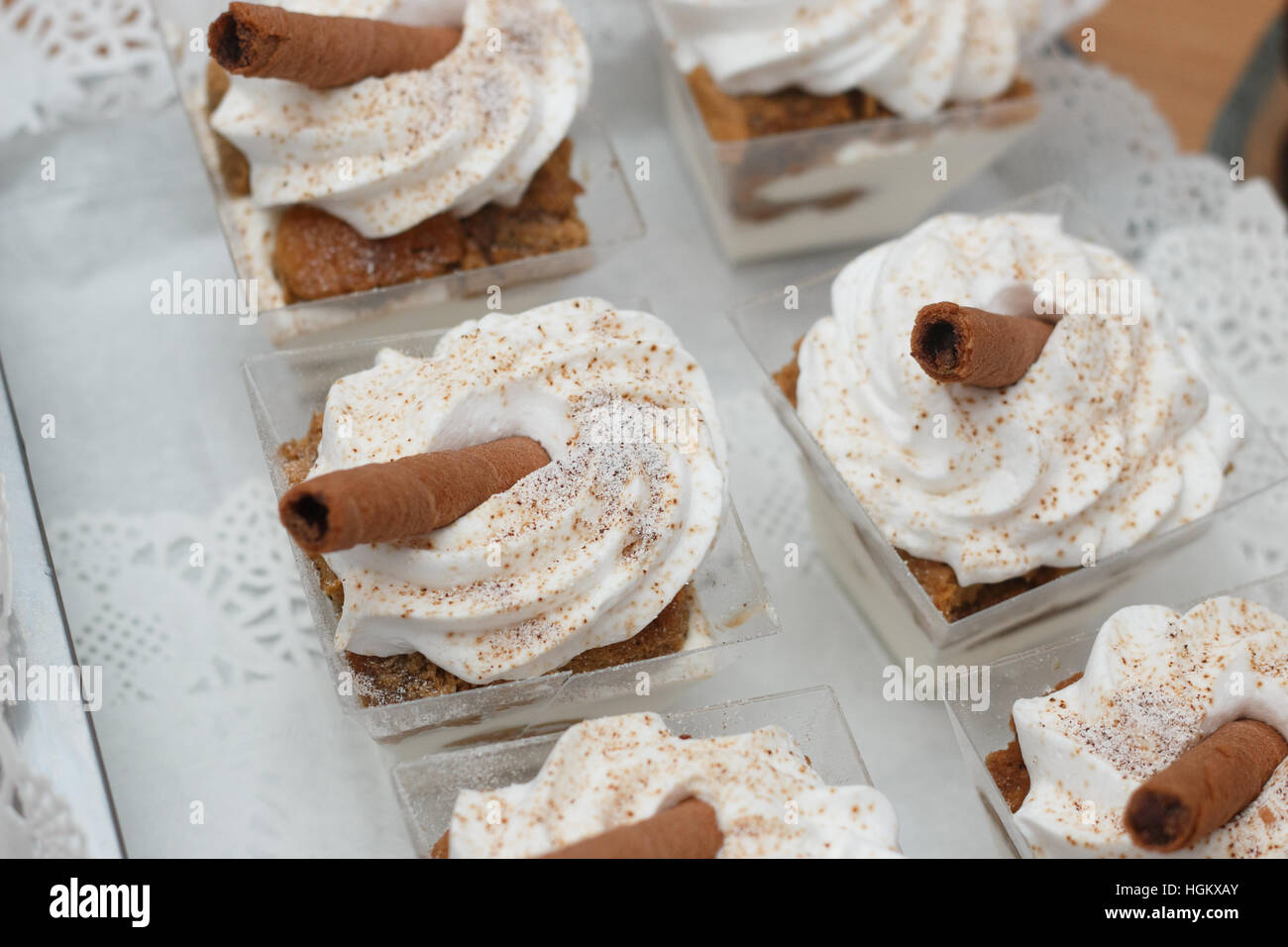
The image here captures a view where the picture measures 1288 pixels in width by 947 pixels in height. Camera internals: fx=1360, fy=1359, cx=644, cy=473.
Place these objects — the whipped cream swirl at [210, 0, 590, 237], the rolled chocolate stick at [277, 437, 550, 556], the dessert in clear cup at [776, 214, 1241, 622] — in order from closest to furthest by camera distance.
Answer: the rolled chocolate stick at [277, 437, 550, 556]
the dessert in clear cup at [776, 214, 1241, 622]
the whipped cream swirl at [210, 0, 590, 237]

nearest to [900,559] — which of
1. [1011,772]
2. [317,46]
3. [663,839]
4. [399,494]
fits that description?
[1011,772]

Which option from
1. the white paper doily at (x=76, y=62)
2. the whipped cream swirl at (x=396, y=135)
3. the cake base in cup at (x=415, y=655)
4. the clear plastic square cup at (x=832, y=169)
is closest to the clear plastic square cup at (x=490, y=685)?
the cake base in cup at (x=415, y=655)

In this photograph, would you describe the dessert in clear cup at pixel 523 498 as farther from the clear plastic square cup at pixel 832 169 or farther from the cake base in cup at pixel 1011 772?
the clear plastic square cup at pixel 832 169

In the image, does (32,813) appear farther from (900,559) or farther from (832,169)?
(832,169)

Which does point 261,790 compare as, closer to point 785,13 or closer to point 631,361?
point 631,361

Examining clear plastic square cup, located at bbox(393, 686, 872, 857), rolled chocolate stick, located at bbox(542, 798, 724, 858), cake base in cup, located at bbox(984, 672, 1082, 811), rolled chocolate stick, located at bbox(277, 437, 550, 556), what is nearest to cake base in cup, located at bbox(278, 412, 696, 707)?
clear plastic square cup, located at bbox(393, 686, 872, 857)

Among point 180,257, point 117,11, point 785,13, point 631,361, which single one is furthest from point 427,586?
point 117,11

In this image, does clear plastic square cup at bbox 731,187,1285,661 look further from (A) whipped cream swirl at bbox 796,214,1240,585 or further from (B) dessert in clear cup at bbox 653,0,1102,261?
(B) dessert in clear cup at bbox 653,0,1102,261

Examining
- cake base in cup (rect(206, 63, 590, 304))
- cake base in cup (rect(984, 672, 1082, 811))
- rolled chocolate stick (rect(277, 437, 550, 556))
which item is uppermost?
rolled chocolate stick (rect(277, 437, 550, 556))
